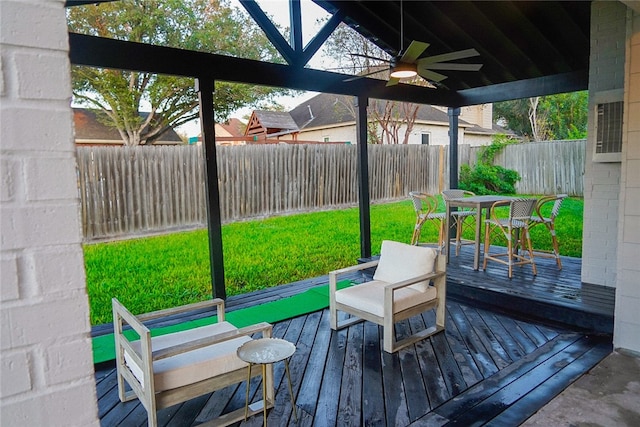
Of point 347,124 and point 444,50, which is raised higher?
point 444,50

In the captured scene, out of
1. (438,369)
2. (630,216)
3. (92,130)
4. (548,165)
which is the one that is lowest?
(438,369)

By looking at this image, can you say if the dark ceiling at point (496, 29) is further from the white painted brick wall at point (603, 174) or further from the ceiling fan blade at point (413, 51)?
the ceiling fan blade at point (413, 51)

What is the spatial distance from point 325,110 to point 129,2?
771 centimetres

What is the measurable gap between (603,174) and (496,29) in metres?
2.13

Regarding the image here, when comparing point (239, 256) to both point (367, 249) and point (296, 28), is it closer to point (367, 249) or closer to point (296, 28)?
point (367, 249)

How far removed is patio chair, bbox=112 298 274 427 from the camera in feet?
6.93

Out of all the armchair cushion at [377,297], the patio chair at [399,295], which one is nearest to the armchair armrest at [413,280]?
the patio chair at [399,295]

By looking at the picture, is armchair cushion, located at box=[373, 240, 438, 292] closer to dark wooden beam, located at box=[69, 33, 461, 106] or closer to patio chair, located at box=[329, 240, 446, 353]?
patio chair, located at box=[329, 240, 446, 353]

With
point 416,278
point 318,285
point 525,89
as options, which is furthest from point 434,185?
point 416,278

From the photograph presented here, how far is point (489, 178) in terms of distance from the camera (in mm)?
10094

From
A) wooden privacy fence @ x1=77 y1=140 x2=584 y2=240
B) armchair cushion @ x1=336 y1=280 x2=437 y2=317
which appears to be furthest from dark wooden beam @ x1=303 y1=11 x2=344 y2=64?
armchair cushion @ x1=336 y1=280 x2=437 y2=317

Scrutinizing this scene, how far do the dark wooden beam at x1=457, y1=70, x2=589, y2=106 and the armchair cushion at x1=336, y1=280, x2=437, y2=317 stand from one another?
11.3 ft

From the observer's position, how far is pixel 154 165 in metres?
6.34

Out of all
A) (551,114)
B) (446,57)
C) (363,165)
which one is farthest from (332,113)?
(446,57)
